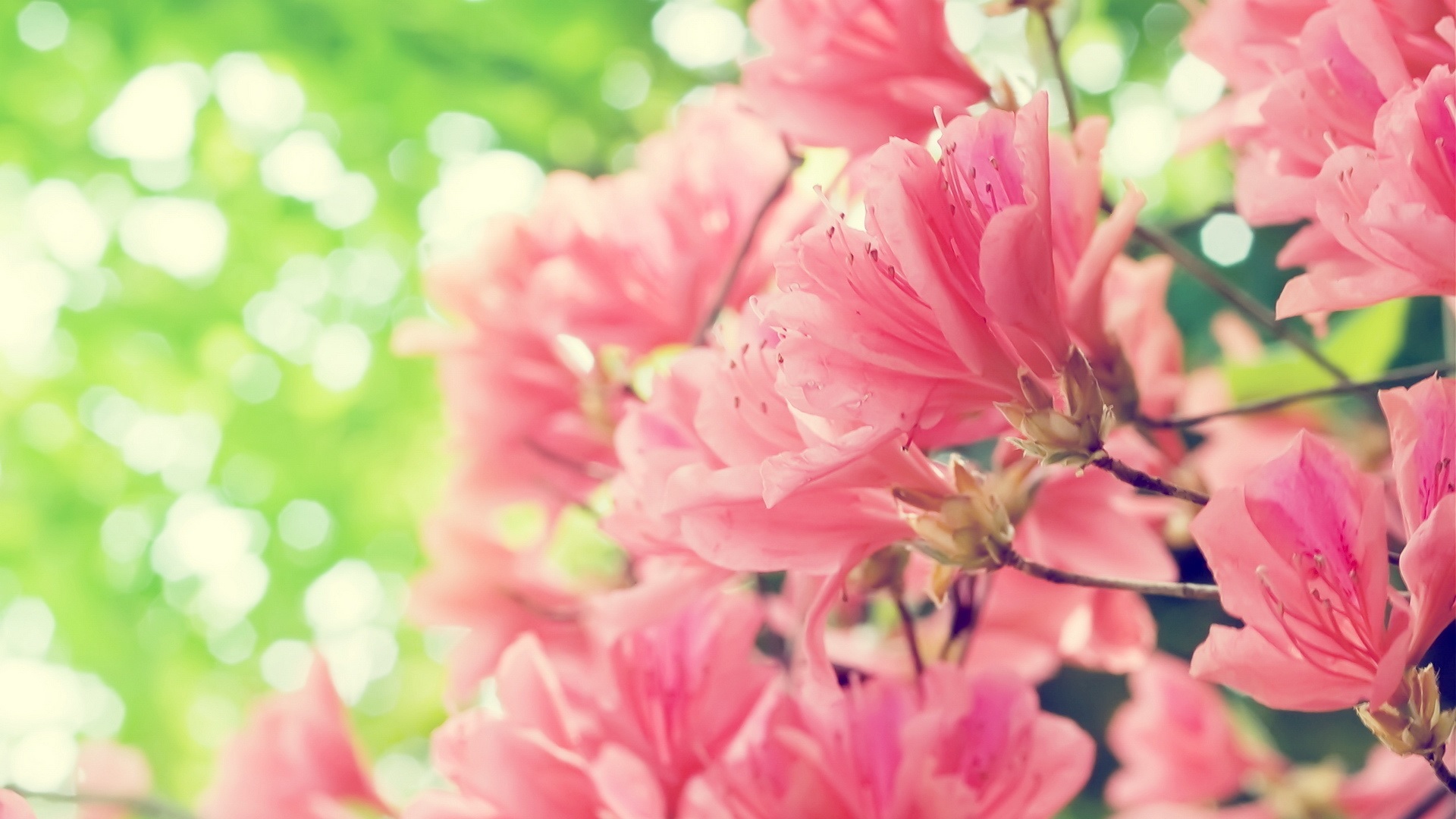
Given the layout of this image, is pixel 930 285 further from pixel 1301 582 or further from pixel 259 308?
pixel 259 308

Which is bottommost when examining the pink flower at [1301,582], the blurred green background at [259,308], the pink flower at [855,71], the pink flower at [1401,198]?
the blurred green background at [259,308]

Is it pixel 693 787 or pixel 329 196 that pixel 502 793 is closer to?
pixel 693 787

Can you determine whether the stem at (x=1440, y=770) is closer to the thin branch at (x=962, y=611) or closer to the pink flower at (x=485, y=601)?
the thin branch at (x=962, y=611)

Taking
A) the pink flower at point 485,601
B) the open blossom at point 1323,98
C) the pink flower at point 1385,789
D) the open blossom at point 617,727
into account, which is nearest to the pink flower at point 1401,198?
the open blossom at point 1323,98

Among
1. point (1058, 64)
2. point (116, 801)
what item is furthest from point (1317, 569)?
point (116, 801)

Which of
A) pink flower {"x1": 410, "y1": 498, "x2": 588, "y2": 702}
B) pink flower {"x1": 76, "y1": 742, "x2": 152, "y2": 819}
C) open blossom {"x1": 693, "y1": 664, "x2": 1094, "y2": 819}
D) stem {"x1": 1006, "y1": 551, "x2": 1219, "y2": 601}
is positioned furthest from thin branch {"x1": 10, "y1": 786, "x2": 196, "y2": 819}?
stem {"x1": 1006, "y1": 551, "x2": 1219, "y2": 601}

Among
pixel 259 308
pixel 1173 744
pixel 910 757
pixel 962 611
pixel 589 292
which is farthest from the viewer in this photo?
pixel 259 308
